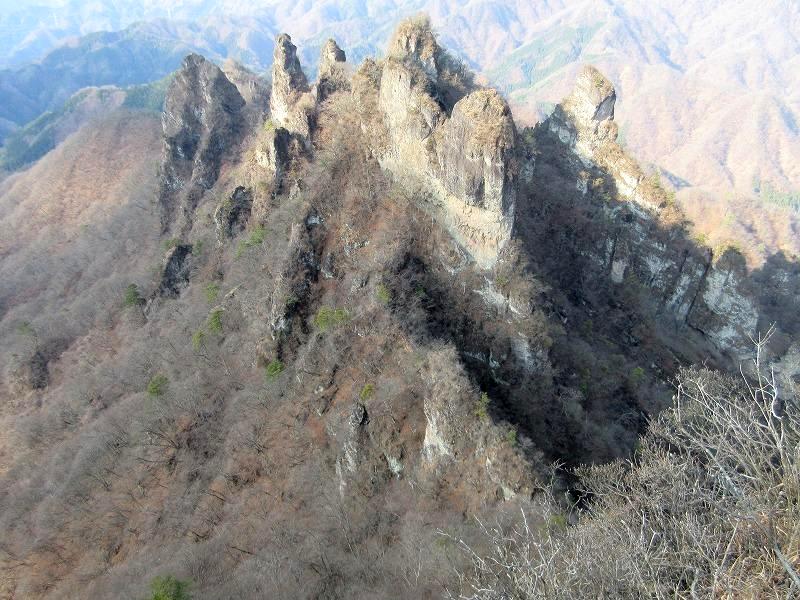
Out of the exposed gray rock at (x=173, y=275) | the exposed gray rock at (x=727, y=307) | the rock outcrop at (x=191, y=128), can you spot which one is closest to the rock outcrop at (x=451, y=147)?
the exposed gray rock at (x=727, y=307)

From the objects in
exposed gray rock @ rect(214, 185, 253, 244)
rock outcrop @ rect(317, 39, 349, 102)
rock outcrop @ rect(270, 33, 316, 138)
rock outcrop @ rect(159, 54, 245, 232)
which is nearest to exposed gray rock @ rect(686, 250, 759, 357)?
rock outcrop @ rect(317, 39, 349, 102)

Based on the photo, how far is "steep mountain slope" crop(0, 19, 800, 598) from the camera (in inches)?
1125

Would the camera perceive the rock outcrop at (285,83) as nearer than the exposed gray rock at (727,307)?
No

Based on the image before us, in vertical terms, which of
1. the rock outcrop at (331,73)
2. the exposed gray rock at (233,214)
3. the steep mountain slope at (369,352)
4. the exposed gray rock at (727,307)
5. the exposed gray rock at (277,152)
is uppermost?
the rock outcrop at (331,73)

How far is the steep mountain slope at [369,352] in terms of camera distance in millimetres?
28562

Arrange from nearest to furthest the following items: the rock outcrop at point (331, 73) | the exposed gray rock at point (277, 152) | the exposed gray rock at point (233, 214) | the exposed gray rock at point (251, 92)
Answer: the exposed gray rock at point (277, 152)
the exposed gray rock at point (233, 214)
the rock outcrop at point (331, 73)
the exposed gray rock at point (251, 92)

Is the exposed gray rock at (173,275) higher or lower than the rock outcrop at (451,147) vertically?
lower

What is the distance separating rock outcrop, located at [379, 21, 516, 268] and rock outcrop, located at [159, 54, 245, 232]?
45441 millimetres

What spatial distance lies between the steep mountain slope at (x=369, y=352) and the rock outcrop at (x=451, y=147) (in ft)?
0.57

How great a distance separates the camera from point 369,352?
34438 millimetres

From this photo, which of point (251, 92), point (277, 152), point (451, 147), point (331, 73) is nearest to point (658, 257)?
point (451, 147)

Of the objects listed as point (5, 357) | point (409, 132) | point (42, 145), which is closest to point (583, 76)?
point (409, 132)

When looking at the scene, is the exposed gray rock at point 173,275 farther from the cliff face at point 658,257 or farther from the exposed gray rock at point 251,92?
the cliff face at point 658,257

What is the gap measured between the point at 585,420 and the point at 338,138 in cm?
3057
